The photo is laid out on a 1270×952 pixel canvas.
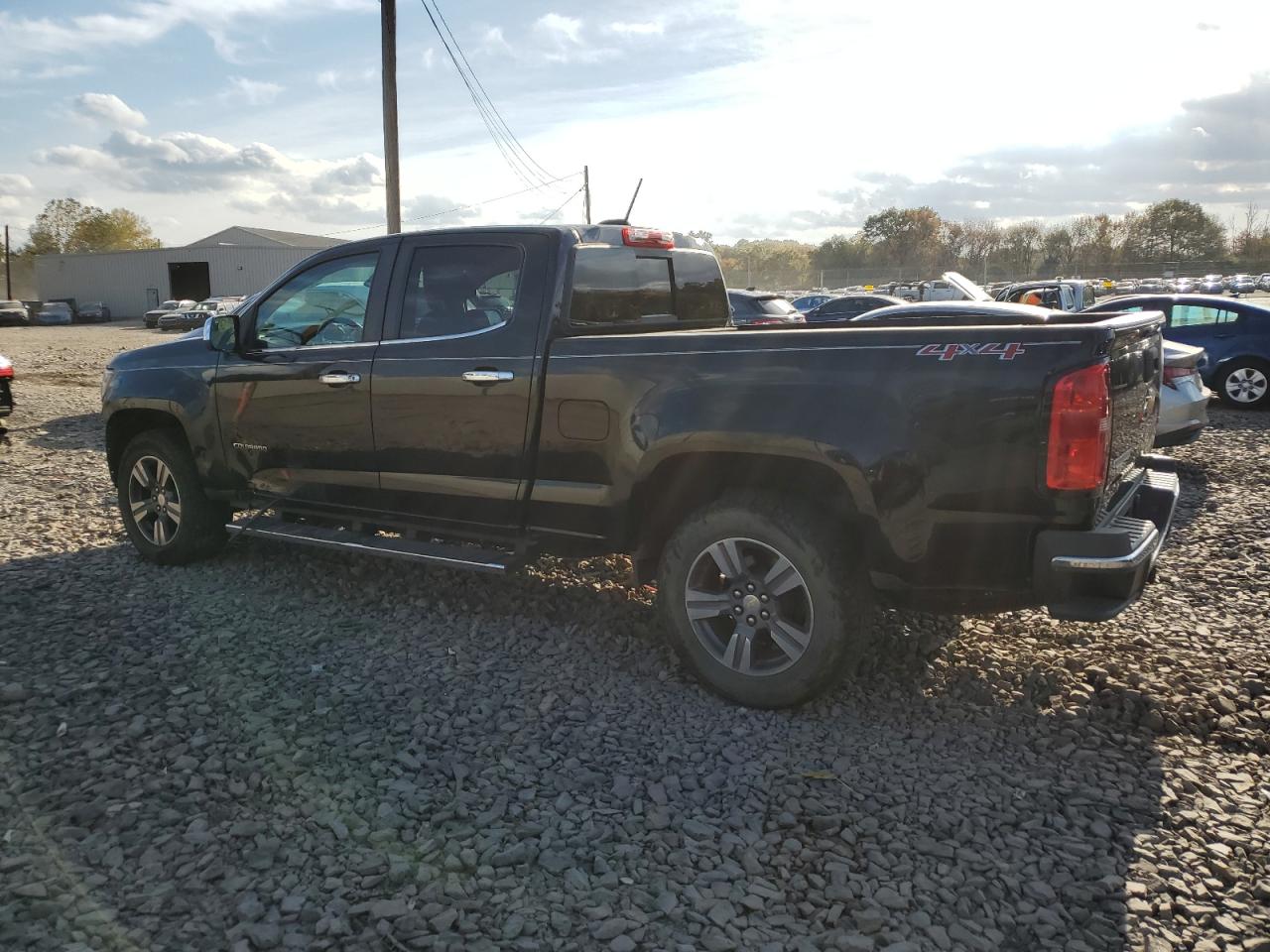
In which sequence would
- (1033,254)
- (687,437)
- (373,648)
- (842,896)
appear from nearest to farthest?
(842,896), (687,437), (373,648), (1033,254)

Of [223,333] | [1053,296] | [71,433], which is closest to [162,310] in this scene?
[71,433]

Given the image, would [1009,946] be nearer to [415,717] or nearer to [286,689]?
[415,717]

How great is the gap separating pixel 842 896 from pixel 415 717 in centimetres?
187

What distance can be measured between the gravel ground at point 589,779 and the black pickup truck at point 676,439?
466mm

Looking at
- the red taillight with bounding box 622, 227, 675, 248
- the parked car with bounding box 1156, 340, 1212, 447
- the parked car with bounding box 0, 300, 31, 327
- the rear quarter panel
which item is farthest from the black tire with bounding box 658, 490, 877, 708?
the parked car with bounding box 0, 300, 31, 327

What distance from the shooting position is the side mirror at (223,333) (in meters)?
5.48

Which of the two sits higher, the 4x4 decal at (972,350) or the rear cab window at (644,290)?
the rear cab window at (644,290)

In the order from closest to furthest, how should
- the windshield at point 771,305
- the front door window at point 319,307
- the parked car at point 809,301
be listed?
the front door window at point 319,307 < the windshield at point 771,305 < the parked car at point 809,301

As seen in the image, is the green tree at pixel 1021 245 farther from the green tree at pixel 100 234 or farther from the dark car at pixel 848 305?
the green tree at pixel 100 234

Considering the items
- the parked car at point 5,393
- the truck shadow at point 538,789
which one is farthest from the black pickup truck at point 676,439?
the parked car at point 5,393

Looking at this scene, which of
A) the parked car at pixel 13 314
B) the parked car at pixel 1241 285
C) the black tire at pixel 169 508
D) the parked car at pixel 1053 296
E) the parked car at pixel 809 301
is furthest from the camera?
the parked car at pixel 13 314

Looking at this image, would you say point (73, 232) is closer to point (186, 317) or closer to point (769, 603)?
point (186, 317)

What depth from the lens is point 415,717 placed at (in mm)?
3838

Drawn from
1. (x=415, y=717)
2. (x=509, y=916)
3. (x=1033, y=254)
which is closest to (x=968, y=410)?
(x=509, y=916)
